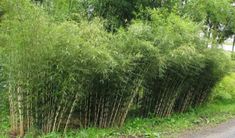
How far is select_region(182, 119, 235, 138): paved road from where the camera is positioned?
20.8 feet

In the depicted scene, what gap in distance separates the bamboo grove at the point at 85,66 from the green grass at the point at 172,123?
24cm

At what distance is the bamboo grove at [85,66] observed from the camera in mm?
4953

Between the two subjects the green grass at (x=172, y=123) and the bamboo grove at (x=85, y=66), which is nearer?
the bamboo grove at (x=85, y=66)

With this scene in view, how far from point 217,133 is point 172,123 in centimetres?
Answer: 85

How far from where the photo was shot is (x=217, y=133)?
665cm

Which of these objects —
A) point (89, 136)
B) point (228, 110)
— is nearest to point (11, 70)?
point (89, 136)

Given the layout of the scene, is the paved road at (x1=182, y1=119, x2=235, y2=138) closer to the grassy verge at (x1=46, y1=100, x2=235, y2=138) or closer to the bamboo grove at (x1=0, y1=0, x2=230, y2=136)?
the grassy verge at (x1=46, y1=100, x2=235, y2=138)

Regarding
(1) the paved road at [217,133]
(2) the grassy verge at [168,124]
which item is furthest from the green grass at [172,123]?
(1) the paved road at [217,133]

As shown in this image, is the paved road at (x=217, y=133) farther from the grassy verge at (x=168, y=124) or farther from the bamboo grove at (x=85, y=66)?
the bamboo grove at (x=85, y=66)

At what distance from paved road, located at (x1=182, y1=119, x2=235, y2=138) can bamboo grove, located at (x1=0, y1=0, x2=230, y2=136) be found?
41.0 inches

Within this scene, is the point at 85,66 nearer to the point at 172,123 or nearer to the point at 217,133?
the point at 172,123

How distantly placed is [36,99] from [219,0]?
6.64m

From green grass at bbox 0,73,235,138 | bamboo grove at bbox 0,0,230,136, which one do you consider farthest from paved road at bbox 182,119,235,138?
bamboo grove at bbox 0,0,230,136

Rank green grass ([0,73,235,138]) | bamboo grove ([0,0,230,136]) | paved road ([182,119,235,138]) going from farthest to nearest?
paved road ([182,119,235,138]) → green grass ([0,73,235,138]) → bamboo grove ([0,0,230,136])
